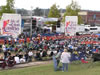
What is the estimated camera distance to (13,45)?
23.6 metres

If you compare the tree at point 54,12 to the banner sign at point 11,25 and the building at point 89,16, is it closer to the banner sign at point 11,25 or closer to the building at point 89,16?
the building at point 89,16

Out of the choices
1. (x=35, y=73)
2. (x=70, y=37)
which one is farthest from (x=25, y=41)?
(x=35, y=73)

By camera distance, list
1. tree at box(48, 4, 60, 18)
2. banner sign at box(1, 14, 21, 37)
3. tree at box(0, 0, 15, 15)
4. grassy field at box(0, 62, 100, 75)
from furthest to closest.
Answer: tree at box(48, 4, 60, 18)
tree at box(0, 0, 15, 15)
banner sign at box(1, 14, 21, 37)
grassy field at box(0, 62, 100, 75)

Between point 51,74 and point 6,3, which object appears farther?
point 6,3

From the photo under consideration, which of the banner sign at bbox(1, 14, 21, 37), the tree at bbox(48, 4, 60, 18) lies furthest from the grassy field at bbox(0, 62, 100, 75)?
the tree at bbox(48, 4, 60, 18)

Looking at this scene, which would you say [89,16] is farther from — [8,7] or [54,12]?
[8,7]

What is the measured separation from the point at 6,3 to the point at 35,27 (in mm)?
10108

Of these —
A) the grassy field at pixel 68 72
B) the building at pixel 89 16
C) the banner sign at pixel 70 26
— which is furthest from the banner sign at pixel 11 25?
the building at pixel 89 16

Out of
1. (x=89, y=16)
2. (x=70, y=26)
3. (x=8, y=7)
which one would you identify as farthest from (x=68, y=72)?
(x=89, y=16)

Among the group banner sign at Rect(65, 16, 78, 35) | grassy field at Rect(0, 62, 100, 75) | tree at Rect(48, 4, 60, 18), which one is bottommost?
grassy field at Rect(0, 62, 100, 75)

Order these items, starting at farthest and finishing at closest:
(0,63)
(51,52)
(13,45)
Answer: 1. (13,45)
2. (51,52)
3. (0,63)

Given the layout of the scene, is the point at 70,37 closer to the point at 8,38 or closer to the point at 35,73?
the point at 8,38

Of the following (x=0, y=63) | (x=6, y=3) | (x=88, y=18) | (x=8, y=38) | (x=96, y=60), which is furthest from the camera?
(x=88, y=18)

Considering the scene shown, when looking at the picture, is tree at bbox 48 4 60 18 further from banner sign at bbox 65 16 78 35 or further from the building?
banner sign at bbox 65 16 78 35
